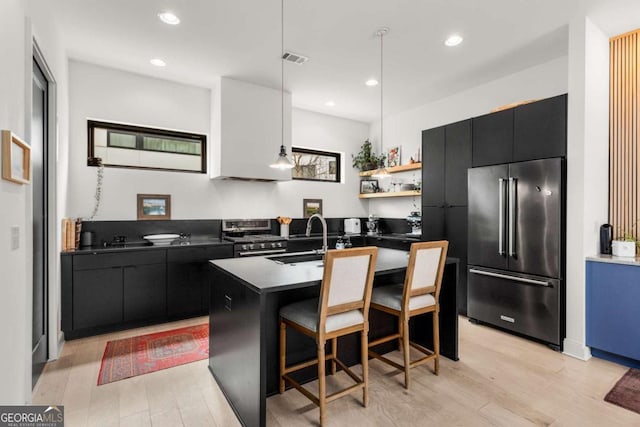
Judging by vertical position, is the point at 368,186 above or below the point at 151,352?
above

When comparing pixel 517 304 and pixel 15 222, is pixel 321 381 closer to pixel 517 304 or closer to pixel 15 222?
pixel 15 222

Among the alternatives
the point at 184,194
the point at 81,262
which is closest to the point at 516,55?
the point at 184,194

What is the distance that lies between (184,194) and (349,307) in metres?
3.13

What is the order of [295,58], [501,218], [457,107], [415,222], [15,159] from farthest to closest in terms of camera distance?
[415,222] < [457,107] < [295,58] < [501,218] < [15,159]

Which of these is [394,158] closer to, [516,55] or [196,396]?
[516,55]

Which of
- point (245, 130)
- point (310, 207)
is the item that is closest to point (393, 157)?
point (310, 207)

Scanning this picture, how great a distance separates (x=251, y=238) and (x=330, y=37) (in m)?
2.59

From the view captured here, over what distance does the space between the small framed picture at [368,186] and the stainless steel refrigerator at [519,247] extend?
2272mm

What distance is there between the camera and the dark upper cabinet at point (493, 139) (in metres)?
3.37

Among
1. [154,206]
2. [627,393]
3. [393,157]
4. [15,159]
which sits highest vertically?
[393,157]

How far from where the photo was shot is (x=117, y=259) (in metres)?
3.37

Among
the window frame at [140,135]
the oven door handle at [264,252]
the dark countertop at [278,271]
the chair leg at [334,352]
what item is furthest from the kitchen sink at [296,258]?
the window frame at [140,135]

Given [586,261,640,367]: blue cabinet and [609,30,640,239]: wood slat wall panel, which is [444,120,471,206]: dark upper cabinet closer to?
[609,30,640,239]: wood slat wall panel

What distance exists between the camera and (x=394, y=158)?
18.1 feet
